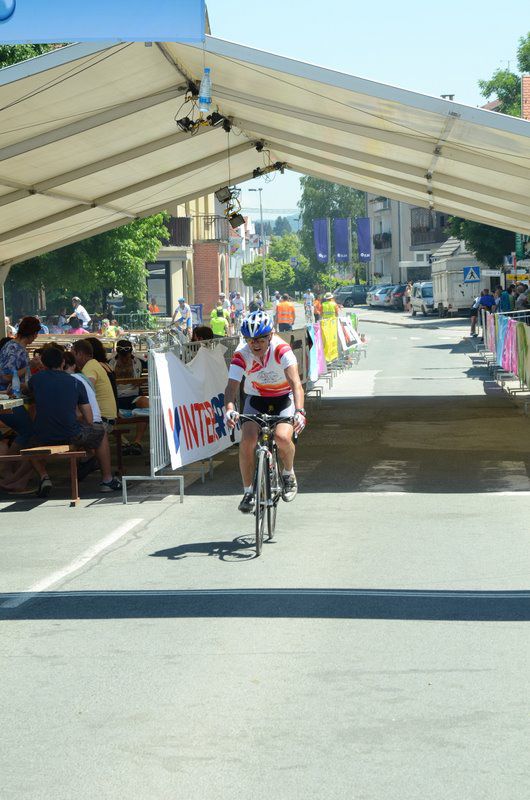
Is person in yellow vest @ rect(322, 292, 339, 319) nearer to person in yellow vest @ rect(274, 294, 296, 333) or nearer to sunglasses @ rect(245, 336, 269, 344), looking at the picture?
person in yellow vest @ rect(274, 294, 296, 333)

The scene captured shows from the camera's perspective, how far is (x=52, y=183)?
19.3m

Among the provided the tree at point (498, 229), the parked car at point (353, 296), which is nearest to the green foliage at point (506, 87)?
the tree at point (498, 229)

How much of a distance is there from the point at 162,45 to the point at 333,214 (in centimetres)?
13506

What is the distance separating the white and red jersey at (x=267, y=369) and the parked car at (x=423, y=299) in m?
66.5

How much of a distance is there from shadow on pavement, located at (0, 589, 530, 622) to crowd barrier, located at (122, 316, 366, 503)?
4.22m

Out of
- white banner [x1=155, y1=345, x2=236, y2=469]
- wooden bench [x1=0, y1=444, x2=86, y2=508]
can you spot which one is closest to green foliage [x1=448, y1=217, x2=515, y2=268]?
white banner [x1=155, y1=345, x2=236, y2=469]

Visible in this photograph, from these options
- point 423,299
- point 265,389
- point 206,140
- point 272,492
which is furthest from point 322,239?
point 272,492

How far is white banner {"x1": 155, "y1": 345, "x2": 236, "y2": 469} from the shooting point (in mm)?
12672

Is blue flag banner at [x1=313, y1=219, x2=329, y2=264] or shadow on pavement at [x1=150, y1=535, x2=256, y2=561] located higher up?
blue flag banner at [x1=313, y1=219, x2=329, y2=264]

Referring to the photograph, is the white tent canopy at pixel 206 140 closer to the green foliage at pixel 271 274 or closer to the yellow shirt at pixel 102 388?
the yellow shirt at pixel 102 388

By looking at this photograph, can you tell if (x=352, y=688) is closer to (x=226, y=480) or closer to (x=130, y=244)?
(x=226, y=480)

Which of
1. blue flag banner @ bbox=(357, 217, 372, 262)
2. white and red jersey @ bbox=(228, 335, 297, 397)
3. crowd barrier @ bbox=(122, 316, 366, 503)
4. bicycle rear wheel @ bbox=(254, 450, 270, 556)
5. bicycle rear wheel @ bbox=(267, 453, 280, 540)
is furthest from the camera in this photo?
blue flag banner @ bbox=(357, 217, 372, 262)

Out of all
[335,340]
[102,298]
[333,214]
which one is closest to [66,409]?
[335,340]

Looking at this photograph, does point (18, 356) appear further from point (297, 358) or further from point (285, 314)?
point (285, 314)
